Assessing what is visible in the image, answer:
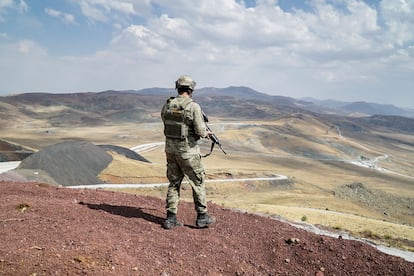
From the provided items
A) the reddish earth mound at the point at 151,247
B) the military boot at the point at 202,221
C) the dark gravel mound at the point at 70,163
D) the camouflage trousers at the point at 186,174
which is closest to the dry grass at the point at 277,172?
the dark gravel mound at the point at 70,163

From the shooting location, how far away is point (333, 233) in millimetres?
13961

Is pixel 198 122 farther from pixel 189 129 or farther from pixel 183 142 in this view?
pixel 183 142

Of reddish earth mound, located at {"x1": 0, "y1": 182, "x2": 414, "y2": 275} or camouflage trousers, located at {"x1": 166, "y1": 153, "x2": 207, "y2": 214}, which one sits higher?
camouflage trousers, located at {"x1": 166, "y1": 153, "x2": 207, "y2": 214}

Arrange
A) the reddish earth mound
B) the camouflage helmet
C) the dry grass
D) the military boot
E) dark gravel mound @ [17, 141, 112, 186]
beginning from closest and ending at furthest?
1. the reddish earth mound
2. the camouflage helmet
3. the military boot
4. the dry grass
5. dark gravel mound @ [17, 141, 112, 186]

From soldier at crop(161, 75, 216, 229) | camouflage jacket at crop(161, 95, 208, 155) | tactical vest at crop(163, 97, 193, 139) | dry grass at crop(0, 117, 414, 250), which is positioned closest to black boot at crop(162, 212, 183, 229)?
soldier at crop(161, 75, 216, 229)

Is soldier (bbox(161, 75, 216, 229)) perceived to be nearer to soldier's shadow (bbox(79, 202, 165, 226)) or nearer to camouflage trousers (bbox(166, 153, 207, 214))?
camouflage trousers (bbox(166, 153, 207, 214))

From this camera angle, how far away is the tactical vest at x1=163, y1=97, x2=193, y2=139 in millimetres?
8977

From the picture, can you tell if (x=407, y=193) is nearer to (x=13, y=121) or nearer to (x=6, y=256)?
(x=6, y=256)

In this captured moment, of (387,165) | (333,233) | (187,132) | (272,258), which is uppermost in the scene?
(187,132)

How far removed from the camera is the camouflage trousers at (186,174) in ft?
30.2

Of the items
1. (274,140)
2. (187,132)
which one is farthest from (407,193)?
(187,132)

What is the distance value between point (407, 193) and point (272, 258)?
246 feet

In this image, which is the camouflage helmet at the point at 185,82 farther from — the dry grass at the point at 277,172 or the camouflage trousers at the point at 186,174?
the dry grass at the point at 277,172

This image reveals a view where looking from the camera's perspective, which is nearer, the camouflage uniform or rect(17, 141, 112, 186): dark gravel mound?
the camouflage uniform
